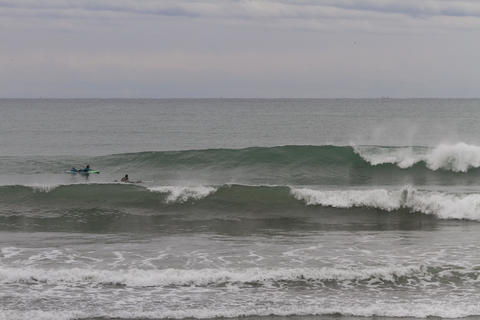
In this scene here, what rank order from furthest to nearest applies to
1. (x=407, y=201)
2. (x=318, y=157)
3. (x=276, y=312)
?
(x=318, y=157)
(x=407, y=201)
(x=276, y=312)

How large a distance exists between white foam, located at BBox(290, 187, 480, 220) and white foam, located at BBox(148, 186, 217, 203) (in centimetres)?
336

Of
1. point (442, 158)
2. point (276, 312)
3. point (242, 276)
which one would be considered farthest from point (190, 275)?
point (442, 158)

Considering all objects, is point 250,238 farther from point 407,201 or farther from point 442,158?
point 442,158

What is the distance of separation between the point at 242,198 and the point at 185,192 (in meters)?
2.22

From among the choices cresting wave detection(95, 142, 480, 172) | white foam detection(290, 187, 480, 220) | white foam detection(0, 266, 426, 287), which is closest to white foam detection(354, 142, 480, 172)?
cresting wave detection(95, 142, 480, 172)

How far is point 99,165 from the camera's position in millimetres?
40312

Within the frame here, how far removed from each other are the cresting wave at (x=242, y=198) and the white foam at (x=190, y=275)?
27.4 feet

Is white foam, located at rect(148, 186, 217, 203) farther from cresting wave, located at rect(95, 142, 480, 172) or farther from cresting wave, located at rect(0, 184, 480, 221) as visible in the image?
cresting wave, located at rect(95, 142, 480, 172)

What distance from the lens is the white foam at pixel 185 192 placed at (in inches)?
975

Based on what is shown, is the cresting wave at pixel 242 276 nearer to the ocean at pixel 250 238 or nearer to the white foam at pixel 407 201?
the ocean at pixel 250 238

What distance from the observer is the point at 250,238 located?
19188 millimetres

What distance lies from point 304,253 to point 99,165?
25.8 metres

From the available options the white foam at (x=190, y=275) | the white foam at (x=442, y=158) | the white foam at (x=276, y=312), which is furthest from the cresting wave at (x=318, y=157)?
the white foam at (x=276, y=312)

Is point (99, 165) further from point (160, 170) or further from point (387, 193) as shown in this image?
point (387, 193)
